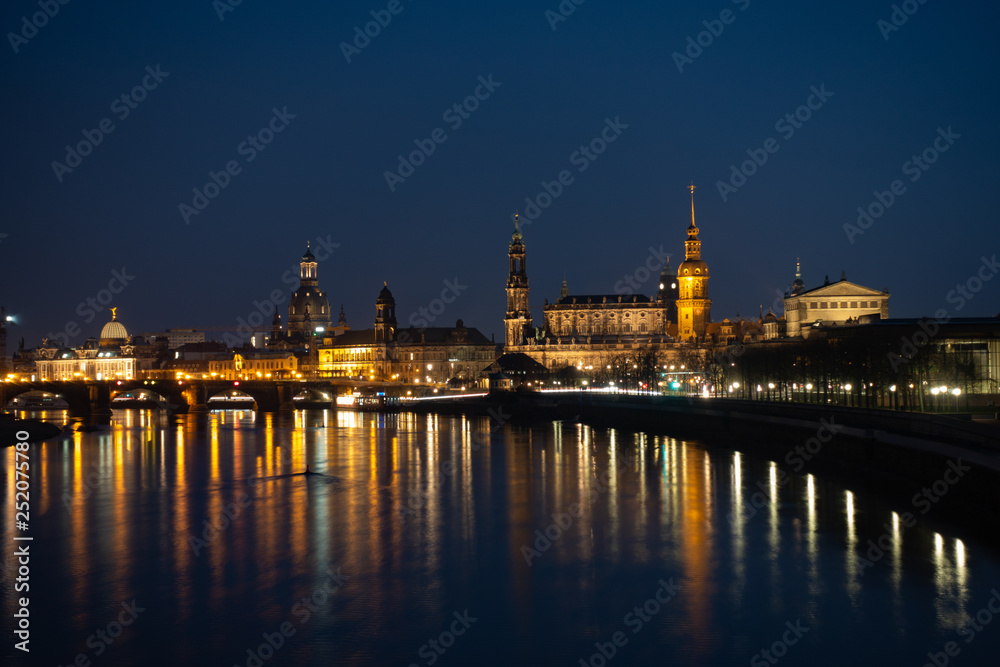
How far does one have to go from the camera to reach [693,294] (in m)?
174

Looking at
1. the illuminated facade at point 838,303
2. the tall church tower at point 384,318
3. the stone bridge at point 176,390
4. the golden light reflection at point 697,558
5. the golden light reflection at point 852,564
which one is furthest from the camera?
Answer: the tall church tower at point 384,318

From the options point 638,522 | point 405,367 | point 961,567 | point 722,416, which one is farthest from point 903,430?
point 405,367

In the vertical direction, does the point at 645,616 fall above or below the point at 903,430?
below

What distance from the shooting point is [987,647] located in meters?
21.4

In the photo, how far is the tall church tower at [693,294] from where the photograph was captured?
568ft

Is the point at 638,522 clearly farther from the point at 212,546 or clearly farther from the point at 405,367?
the point at 405,367

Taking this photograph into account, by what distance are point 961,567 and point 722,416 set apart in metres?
38.3

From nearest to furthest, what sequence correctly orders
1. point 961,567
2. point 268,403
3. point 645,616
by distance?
point 645,616
point 961,567
point 268,403

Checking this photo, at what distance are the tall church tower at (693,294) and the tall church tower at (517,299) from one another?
27230mm

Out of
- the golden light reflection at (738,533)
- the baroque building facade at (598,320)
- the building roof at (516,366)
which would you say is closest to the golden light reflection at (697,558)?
the golden light reflection at (738,533)

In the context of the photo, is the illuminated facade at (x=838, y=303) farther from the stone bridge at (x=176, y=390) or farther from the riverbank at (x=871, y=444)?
the stone bridge at (x=176, y=390)

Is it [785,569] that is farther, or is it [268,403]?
[268,403]

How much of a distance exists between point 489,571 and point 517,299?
148 meters

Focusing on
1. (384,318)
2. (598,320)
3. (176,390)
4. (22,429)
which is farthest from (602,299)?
(22,429)
